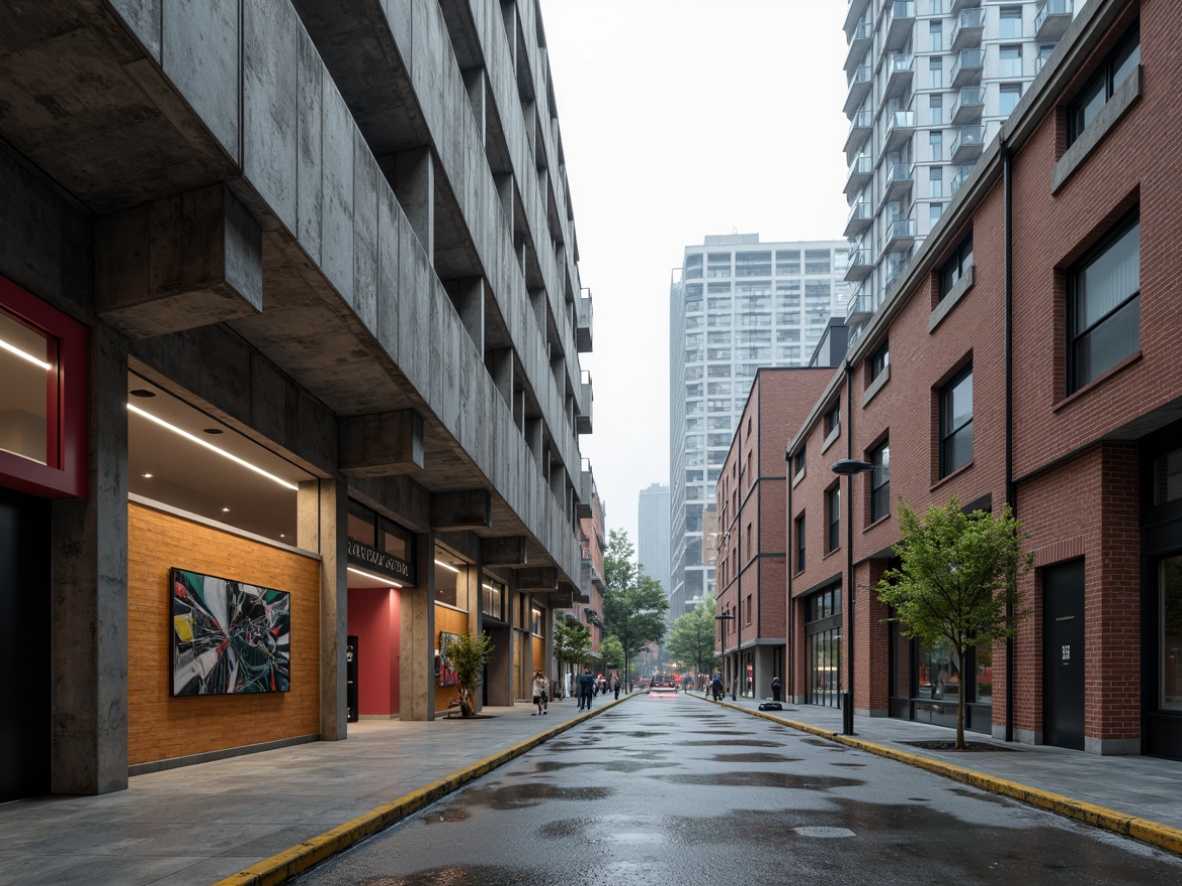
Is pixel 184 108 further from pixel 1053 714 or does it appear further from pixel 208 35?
pixel 1053 714

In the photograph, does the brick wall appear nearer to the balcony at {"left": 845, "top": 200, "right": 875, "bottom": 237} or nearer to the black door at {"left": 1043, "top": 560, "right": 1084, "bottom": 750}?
the black door at {"left": 1043, "top": 560, "right": 1084, "bottom": 750}

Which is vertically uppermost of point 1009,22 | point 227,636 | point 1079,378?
point 1009,22

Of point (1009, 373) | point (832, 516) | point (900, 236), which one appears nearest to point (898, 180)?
point (900, 236)

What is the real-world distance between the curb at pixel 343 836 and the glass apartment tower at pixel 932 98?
64.8 metres

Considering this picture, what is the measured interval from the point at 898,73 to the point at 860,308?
1671 centimetres

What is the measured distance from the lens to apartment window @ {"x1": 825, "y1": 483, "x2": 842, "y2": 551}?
39.2 meters

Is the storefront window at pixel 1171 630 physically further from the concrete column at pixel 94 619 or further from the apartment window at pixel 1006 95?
the apartment window at pixel 1006 95

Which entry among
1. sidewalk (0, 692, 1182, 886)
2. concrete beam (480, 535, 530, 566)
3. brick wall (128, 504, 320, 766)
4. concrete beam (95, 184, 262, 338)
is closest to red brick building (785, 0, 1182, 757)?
sidewalk (0, 692, 1182, 886)

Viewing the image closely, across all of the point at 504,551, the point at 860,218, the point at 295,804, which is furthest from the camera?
the point at 860,218

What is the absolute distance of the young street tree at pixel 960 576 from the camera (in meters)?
16.9

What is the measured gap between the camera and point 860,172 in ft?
262

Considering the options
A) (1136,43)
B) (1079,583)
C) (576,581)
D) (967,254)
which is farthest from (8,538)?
(576,581)

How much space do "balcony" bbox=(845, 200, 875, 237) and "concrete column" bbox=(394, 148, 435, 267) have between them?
2581 inches

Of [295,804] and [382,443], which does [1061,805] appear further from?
[382,443]
